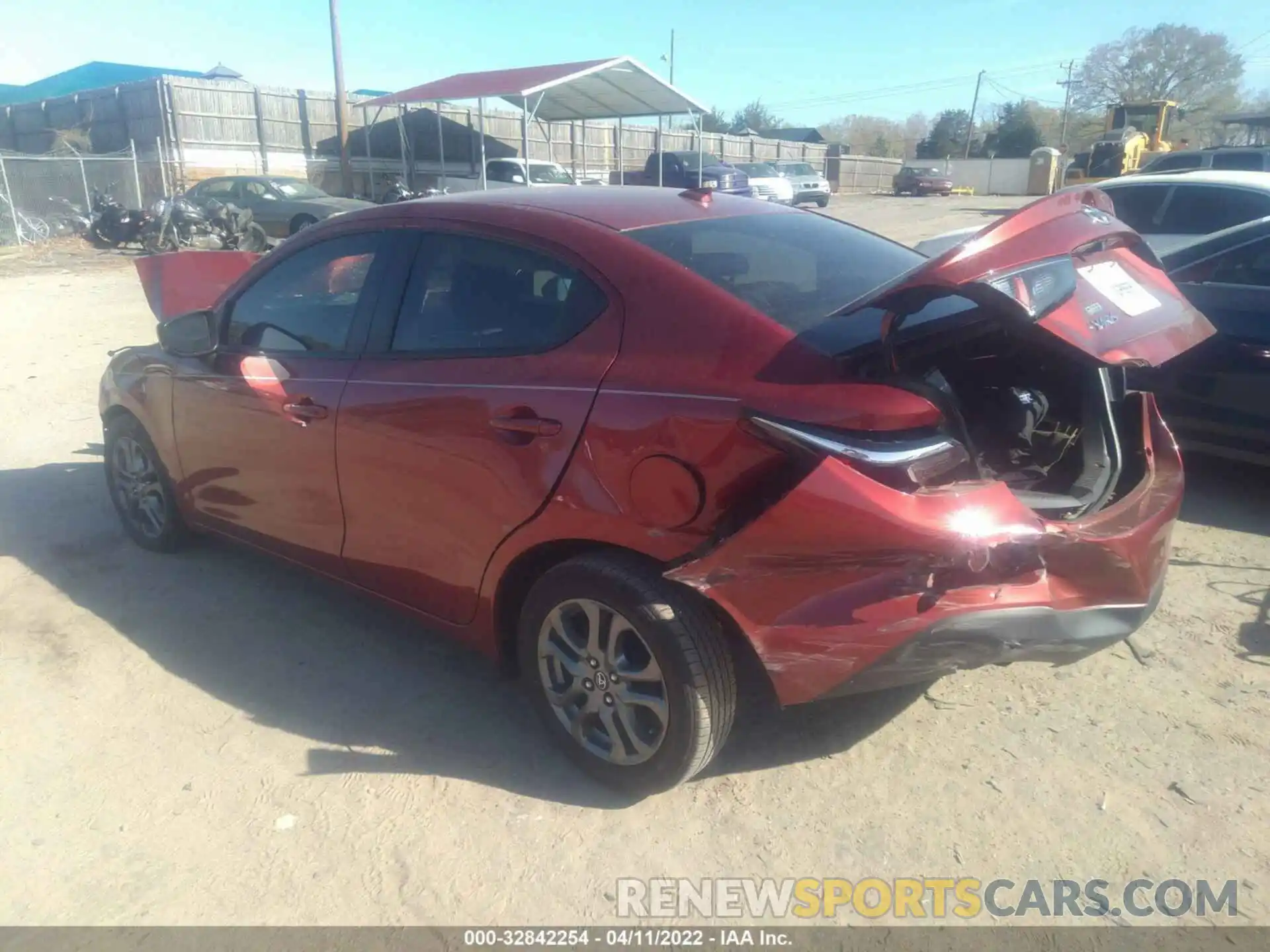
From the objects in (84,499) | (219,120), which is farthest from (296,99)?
(84,499)

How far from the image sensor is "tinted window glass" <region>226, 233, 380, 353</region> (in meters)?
3.34

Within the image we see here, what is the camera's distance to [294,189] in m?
19.9

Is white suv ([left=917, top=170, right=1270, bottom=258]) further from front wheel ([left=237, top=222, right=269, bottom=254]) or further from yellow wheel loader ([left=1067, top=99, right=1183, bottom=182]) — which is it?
yellow wheel loader ([left=1067, top=99, right=1183, bottom=182])

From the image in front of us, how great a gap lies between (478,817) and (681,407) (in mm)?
1332

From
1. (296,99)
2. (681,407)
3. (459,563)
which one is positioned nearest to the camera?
(681,407)

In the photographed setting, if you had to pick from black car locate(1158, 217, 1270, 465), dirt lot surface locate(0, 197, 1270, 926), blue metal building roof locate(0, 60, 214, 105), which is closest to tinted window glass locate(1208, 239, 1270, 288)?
black car locate(1158, 217, 1270, 465)

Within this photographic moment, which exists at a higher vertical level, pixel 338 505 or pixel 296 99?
pixel 296 99

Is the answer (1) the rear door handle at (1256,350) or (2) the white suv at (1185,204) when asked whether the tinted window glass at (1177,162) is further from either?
(1) the rear door handle at (1256,350)

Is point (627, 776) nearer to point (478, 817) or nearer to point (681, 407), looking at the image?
point (478, 817)

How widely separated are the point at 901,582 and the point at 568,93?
88.9 feet

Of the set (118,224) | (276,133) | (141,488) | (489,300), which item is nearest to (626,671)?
(489,300)

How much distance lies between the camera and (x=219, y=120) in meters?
27.9

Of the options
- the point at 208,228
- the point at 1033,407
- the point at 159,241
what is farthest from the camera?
the point at 159,241

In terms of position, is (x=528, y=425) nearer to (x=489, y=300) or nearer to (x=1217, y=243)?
(x=489, y=300)
